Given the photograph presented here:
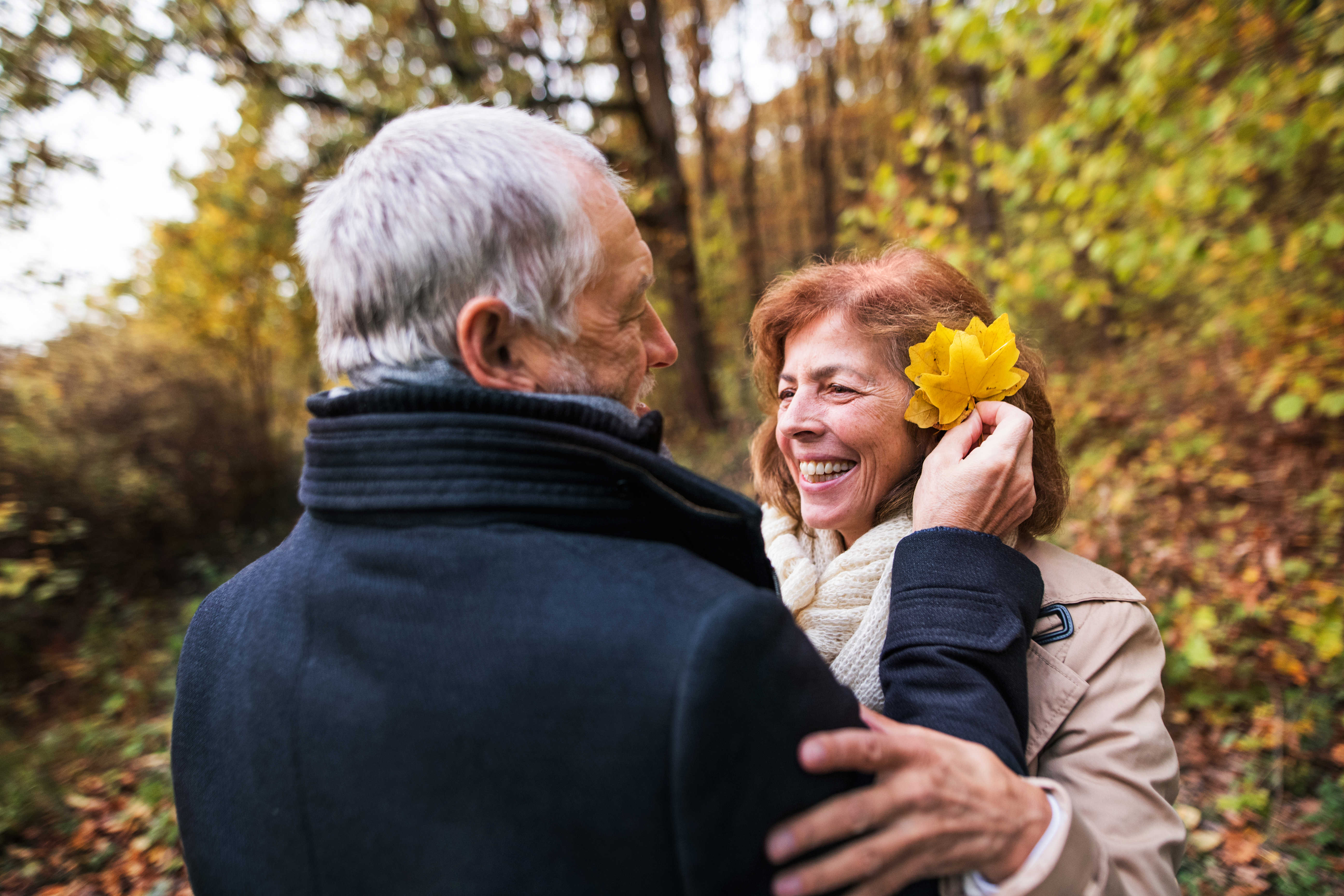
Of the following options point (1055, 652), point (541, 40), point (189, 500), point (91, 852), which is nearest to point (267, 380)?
point (189, 500)

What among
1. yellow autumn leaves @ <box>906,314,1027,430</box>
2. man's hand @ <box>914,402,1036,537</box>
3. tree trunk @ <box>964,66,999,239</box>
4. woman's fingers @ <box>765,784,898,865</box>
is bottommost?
woman's fingers @ <box>765,784,898,865</box>

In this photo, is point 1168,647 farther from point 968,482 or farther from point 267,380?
point 267,380

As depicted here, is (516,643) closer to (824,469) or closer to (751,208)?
(824,469)

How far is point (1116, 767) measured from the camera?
4.33 feet

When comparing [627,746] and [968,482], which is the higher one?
[968,482]

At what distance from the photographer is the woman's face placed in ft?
5.84

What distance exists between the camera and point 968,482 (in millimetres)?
1431

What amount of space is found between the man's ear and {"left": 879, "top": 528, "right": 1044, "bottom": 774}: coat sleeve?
32.0 inches

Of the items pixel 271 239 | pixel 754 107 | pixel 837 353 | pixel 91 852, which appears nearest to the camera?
pixel 837 353

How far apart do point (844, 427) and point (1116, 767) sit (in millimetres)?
917

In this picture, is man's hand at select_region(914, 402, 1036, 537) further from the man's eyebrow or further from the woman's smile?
the man's eyebrow

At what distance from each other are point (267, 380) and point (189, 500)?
2.28 meters

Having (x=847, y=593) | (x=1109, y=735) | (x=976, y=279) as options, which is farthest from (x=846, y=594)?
(x=976, y=279)

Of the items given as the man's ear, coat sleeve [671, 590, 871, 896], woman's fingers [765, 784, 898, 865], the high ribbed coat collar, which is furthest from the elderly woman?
the man's ear
